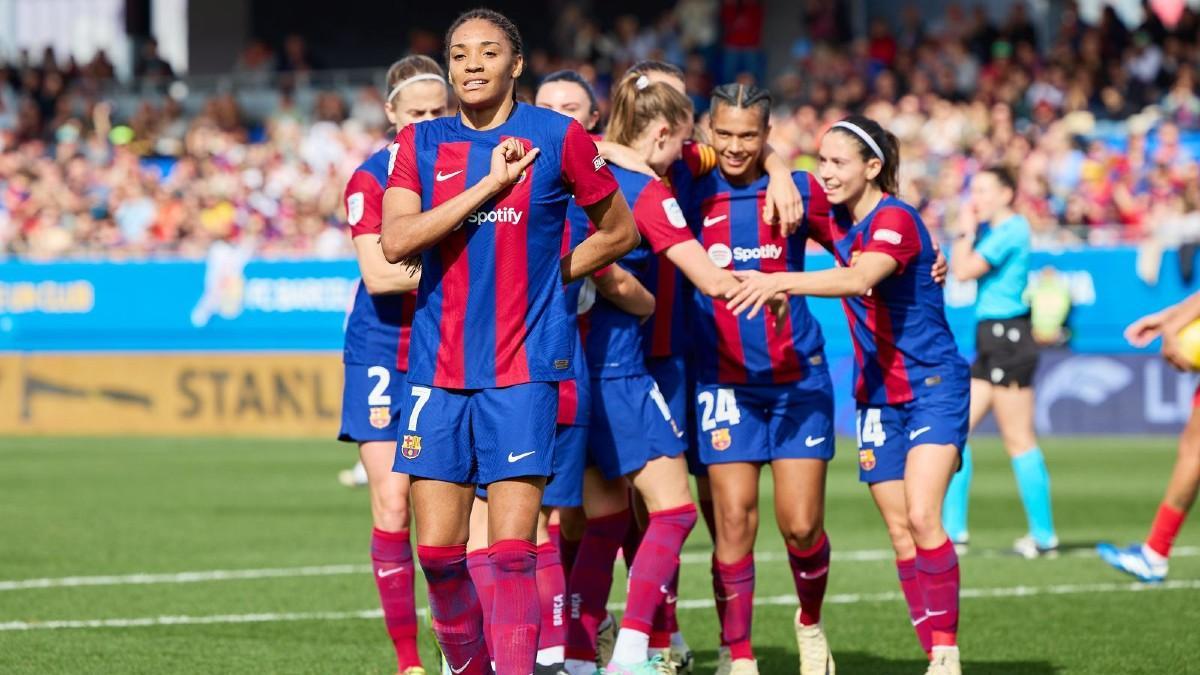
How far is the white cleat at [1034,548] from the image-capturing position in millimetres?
11367

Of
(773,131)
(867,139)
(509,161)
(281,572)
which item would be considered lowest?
(281,572)

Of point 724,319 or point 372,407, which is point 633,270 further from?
point 372,407

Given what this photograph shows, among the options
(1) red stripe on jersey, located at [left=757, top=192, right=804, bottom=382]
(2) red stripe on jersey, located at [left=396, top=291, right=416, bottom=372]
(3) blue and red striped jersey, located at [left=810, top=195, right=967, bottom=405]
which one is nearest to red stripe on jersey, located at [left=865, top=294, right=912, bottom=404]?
(3) blue and red striped jersey, located at [left=810, top=195, right=967, bottom=405]

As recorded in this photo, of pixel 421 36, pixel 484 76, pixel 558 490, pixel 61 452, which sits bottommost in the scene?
pixel 61 452

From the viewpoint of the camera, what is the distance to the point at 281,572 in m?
10.6

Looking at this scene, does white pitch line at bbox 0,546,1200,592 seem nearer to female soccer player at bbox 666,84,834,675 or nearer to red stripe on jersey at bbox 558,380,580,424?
female soccer player at bbox 666,84,834,675

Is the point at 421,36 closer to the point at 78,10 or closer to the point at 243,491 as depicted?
the point at 78,10

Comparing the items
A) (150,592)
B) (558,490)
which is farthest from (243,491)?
(558,490)

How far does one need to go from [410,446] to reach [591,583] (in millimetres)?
1740

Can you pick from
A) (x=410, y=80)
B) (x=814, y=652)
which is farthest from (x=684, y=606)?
(x=410, y=80)

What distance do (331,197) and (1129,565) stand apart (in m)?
18.9

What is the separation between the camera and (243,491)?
15891 mm

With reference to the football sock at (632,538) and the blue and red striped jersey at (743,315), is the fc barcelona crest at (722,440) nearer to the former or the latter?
the blue and red striped jersey at (743,315)

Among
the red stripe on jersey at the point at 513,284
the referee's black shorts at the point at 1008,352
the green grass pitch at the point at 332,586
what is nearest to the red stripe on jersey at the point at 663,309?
the green grass pitch at the point at 332,586
